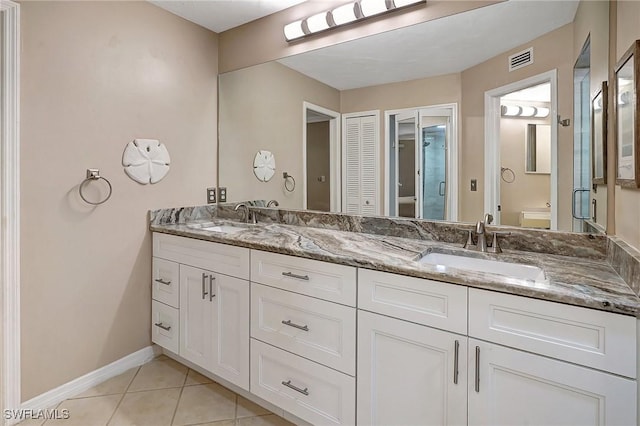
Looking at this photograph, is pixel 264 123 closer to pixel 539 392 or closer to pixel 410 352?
pixel 410 352

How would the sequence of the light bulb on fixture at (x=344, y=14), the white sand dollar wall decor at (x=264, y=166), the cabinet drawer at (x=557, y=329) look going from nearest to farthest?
the cabinet drawer at (x=557, y=329) → the light bulb on fixture at (x=344, y=14) → the white sand dollar wall decor at (x=264, y=166)

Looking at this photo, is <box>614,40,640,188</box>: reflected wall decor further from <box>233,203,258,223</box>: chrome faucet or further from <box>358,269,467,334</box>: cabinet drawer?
<box>233,203,258,223</box>: chrome faucet

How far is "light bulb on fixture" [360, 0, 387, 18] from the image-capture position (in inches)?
72.1

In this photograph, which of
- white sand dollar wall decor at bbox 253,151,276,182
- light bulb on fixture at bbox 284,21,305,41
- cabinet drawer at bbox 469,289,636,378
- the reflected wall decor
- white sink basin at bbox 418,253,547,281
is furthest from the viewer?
white sand dollar wall decor at bbox 253,151,276,182

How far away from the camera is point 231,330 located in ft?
5.85

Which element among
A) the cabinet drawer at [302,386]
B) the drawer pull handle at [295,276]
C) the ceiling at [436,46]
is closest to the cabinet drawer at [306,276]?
the drawer pull handle at [295,276]

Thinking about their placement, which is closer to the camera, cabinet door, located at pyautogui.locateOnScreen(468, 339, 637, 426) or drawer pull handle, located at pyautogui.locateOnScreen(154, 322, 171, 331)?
cabinet door, located at pyautogui.locateOnScreen(468, 339, 637, 426)

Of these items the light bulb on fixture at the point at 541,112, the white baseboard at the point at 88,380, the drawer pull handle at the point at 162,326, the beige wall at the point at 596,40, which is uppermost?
the beige wall at the point at 596,40

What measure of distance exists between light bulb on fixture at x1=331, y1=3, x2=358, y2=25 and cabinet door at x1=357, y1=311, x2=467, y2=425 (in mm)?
1584

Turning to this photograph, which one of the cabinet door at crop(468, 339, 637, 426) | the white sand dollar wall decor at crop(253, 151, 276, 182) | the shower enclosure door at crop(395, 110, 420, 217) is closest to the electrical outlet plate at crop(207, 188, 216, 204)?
the white sand dollar wall decor at crop(253, 151, 276, 182)

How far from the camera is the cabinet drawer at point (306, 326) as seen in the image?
1388mm

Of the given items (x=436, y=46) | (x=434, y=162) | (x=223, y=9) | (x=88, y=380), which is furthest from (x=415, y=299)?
(x=223, y=9)

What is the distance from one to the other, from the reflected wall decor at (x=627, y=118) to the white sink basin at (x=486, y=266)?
0.40m

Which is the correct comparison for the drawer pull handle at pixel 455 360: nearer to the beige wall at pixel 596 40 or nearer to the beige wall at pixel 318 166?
the beige wall at pixel 596 40
